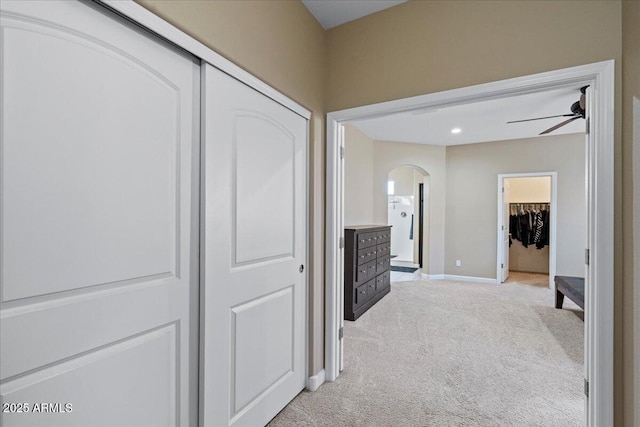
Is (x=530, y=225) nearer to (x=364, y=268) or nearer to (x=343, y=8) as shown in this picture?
(x=364, y=268)

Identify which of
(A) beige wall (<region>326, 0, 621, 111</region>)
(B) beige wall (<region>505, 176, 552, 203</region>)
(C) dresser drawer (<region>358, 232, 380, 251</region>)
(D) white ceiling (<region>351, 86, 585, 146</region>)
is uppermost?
(D) white ceiling (<region>351, 86, 585, 146</region>)

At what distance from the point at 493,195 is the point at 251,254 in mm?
5551

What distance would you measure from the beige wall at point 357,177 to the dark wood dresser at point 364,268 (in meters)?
0.55

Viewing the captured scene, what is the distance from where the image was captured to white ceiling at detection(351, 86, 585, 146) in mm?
3693

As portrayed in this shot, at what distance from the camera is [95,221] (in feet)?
3.32

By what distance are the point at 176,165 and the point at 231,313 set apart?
0.76 m

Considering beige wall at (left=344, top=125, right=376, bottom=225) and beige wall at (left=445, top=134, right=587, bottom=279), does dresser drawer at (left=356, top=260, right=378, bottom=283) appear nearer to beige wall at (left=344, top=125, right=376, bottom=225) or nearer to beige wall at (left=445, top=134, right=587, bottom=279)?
beige wall at (left=344, top=125, right=376, bottom=225)

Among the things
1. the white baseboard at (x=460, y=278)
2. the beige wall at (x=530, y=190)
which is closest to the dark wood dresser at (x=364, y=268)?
the white baseboard at (x=460, y=278)

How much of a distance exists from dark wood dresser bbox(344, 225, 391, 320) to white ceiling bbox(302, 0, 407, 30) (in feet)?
7.58

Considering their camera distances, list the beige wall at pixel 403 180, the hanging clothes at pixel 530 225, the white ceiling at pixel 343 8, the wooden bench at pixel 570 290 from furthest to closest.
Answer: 1. the beige wall at pixel 403 180
2. the hanging clothes at pixel 530 225
3. the wooden bench at pixel 570 290
4. the white ceiling at pixel 343 8

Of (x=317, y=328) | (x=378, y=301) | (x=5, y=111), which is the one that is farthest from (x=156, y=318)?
(x=378, y=301)

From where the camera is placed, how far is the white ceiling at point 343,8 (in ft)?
6.75

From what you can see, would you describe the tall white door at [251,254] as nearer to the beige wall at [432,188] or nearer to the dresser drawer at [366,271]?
the dresser drawer at [366,271]

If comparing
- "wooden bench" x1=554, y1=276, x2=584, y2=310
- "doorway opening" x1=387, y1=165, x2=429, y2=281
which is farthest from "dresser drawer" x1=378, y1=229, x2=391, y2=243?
"doorway opening" x1=387, y1=165, x2=429, y2=281
